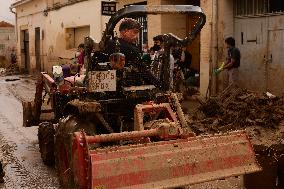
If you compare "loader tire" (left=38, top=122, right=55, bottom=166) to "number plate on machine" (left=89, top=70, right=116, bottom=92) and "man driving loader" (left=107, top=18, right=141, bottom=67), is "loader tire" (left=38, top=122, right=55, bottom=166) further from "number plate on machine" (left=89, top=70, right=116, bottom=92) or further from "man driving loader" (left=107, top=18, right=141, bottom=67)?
"man driving loader" (left=107, top=18, right=141, bottom=67)

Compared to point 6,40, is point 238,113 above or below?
below

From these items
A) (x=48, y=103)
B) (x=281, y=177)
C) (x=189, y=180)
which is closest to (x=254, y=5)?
(x=48, y=103)

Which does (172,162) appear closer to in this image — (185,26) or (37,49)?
(185,26)

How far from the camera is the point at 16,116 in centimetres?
1205

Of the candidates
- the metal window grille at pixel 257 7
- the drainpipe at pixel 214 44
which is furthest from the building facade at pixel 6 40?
the metal window grille at pixel 257 7

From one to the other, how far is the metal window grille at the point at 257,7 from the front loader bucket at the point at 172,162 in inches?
293

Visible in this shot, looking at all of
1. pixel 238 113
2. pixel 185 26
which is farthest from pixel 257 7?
pixel 238 113

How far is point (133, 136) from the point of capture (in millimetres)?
4559

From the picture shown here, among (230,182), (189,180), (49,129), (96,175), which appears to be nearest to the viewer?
(96,175)

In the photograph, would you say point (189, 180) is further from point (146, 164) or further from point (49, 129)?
point (49, 129)

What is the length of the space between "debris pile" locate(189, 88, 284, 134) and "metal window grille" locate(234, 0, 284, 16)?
2489 mm

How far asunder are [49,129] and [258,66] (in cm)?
653

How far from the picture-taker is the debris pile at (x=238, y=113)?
8.93 metres

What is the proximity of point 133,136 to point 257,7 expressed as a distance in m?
8.42
